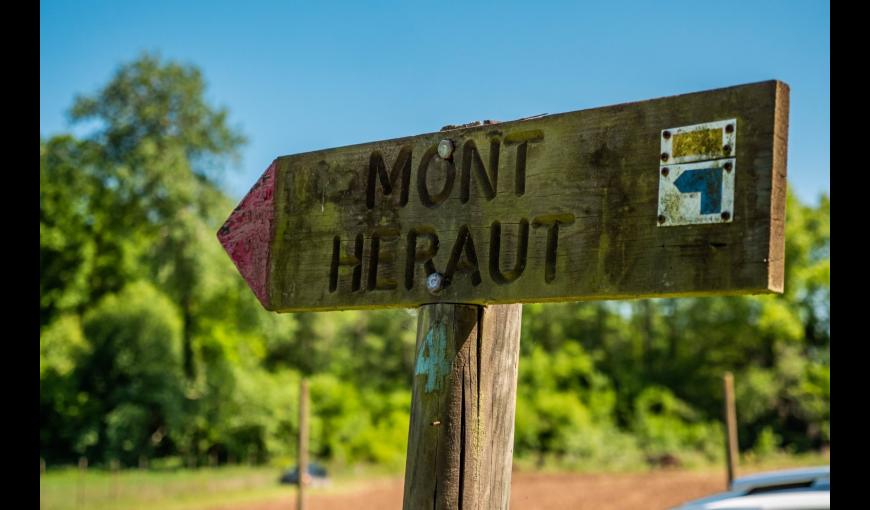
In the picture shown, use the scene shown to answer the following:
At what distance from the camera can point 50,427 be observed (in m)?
29.3

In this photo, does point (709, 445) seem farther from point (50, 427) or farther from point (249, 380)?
point (50, 427)

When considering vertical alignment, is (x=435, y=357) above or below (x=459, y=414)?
above

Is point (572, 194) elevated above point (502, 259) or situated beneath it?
elevated above

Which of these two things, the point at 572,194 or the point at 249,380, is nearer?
the point at 572,194

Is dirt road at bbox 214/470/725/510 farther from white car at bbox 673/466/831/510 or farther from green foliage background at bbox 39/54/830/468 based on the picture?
white car at bbox 673/466/831/510

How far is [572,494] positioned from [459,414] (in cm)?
1951

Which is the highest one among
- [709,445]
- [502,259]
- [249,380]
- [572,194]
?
[572,194]

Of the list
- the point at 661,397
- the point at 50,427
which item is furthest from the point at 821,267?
the point at 50,427

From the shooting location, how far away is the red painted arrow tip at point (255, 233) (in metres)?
2.65

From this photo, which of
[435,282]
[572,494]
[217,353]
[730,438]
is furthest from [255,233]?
[217,353]

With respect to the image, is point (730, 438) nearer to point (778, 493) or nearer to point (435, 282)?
point (778, 493)

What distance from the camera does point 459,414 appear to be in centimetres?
230

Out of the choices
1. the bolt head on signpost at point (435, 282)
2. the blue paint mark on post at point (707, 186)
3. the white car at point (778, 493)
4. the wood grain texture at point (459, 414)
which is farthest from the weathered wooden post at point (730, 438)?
the blue paint mark on post at point (707, 186)

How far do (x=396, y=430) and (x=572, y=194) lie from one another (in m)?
33.6
